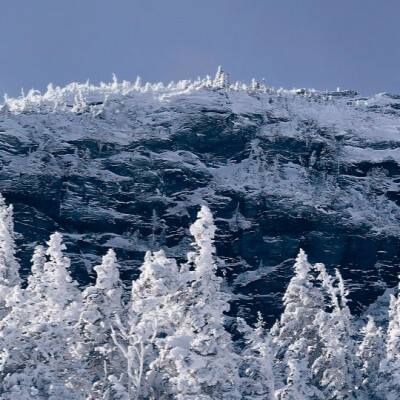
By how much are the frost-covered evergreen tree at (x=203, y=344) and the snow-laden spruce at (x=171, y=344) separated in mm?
53

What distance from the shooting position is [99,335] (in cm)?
3850

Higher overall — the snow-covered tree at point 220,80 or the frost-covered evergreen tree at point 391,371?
the snow-covered tree at point 220,80

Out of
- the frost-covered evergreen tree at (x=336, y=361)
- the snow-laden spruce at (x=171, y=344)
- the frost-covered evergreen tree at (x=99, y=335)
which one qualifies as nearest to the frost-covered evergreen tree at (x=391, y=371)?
the snow-laden spruce at (x=171, y=344)

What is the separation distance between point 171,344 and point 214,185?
98.1 meters

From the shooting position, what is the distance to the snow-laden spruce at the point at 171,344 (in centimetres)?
3091

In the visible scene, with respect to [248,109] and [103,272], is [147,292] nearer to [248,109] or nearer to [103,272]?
[103,272]

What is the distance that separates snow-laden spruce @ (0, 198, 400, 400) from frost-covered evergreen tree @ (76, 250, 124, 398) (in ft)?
0.21

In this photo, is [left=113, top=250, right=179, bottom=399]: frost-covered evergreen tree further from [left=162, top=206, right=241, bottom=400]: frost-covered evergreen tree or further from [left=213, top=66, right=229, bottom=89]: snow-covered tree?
[left=213, top=66, right=229, bottom=89]: snow-covered tree

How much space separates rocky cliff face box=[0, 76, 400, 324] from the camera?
4621 inches

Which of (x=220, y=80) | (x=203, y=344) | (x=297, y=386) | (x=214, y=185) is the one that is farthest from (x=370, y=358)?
(x=220, y=80)

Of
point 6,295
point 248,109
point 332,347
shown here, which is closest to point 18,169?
point 248,109

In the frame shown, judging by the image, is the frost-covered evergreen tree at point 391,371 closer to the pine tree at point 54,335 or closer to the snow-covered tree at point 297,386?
the snow-covered tree at point 297,386

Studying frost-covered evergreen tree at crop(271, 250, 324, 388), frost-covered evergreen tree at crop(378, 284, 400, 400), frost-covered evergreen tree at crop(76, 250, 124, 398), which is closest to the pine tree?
frost-covered evergreen tree at crop(76, 250, 124, 398)

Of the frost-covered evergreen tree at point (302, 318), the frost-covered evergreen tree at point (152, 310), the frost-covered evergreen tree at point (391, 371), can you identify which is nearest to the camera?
the frost-covered evergreen tree at point (152, 310)
